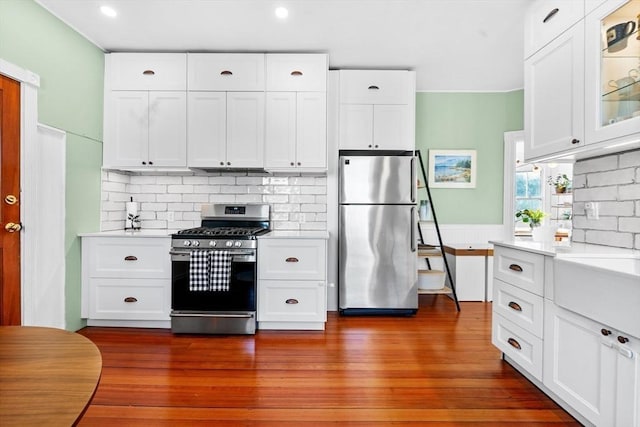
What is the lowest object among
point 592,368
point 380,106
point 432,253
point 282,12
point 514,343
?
point 514,343

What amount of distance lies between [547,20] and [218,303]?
3.14 metres

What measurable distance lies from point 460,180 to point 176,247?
328 centimetres

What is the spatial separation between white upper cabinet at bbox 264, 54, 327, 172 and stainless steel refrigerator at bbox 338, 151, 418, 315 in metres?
0.37

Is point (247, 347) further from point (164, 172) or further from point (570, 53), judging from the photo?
point (570, 53)

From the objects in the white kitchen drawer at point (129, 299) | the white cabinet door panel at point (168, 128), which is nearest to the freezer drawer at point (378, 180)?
the white cabinet door panel at point (168, 128)

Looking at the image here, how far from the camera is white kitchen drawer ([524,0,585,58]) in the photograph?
2020 millimetres

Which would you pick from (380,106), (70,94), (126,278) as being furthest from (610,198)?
(70,94)

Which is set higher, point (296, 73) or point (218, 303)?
point (296, 73)

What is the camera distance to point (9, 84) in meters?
2.34

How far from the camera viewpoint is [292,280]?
3092 mm

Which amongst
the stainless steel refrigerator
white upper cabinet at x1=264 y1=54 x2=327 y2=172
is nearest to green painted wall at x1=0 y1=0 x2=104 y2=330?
white upper cabinet at x1=264 y1=54 x2=327 y2=172

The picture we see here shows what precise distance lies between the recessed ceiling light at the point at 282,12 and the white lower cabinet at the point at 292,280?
1782 millimetres

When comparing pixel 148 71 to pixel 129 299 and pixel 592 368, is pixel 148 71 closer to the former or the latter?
pixel 129 299

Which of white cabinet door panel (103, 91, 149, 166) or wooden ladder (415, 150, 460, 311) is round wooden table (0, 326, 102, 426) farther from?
wooden ladder (415, 150, 460, 311)
